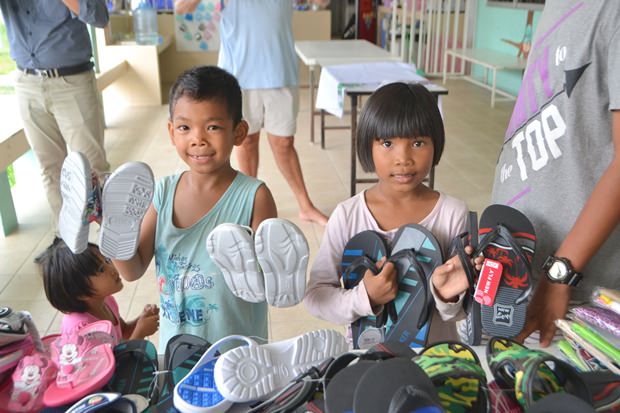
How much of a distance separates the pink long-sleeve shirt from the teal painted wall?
5476 mm

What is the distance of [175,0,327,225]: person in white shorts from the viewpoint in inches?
102

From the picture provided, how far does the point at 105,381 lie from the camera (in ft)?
2.25

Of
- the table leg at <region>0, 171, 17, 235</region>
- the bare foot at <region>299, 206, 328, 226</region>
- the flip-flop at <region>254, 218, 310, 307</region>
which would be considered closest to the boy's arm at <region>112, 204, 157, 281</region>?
the flip-flop at <region>254, 218, 310, 307</region>

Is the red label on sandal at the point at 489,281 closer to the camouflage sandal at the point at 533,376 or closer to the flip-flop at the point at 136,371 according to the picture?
the camouflage sandal at the point at 533,376

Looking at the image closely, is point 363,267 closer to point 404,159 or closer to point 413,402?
point 404,159

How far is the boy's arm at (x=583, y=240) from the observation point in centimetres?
80

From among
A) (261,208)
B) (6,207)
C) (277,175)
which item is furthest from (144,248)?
(277,175)

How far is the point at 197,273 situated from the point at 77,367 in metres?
0.34

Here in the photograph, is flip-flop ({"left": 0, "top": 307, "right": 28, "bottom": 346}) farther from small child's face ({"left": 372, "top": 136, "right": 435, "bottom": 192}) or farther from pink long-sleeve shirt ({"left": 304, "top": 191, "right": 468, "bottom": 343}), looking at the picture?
small child's face ({"left": 372, "top": 136, "right": 435, "bottom": 192})

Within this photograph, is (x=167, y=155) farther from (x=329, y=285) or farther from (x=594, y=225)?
(x=594, y=225)

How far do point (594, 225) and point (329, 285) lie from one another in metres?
A: 0.45

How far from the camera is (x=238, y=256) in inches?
29.2

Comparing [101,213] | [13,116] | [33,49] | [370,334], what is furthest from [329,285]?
[13,116]

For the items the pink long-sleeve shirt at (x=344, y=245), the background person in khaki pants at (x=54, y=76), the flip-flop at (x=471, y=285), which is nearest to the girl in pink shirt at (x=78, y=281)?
the pink long-sleeve shirt at (x=344, y=245)
